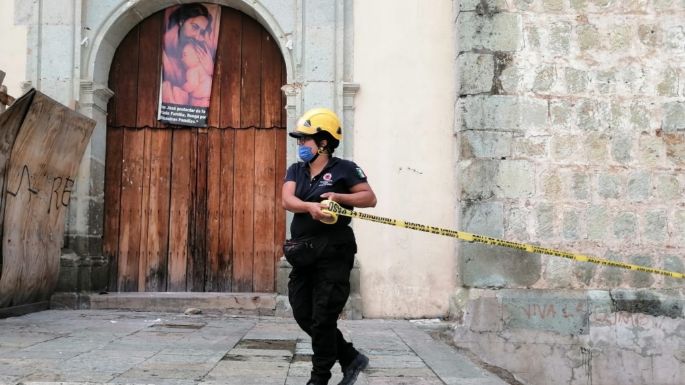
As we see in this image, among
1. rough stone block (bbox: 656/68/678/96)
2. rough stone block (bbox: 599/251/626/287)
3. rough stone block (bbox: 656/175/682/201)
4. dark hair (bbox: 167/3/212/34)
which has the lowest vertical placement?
rough stone block (bbox: 599/251/626/287)

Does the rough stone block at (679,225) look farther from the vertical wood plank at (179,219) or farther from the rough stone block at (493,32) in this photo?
the vertical wood plank at (179,219)

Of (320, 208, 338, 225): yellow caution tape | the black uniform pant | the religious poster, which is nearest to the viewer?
(320, 208, 338, 225): yellow caution tape

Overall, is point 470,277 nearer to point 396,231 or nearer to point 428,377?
point 396,231

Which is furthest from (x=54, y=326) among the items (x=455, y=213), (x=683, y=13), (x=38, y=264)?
(x=683, y=13)

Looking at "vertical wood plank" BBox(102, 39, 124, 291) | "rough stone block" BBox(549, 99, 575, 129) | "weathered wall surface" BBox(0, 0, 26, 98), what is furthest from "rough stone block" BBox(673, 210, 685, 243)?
"weathered wall surface" BBox(0, 0, 26, 98)

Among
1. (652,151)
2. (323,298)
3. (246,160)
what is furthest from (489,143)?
(323,298)

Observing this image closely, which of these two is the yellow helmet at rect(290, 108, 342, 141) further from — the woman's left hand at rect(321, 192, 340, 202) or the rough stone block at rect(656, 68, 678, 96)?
the rough stone block at rect(656, 68, 678, 96)

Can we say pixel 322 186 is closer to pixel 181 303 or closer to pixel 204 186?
pixel 181 303

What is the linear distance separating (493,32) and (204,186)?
3.68 m

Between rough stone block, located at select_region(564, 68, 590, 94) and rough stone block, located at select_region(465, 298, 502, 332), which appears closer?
rough stone block, located at select_region(465, 298, 502, 332)

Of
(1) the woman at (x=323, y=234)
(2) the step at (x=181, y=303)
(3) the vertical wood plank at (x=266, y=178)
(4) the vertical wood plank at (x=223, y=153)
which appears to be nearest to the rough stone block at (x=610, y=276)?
(2) the step at (x=181, y=303)

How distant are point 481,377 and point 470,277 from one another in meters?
2.21

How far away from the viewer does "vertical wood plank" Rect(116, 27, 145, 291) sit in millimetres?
7781

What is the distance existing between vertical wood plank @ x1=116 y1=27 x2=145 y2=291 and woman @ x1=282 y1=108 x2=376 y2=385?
14.8 ft
